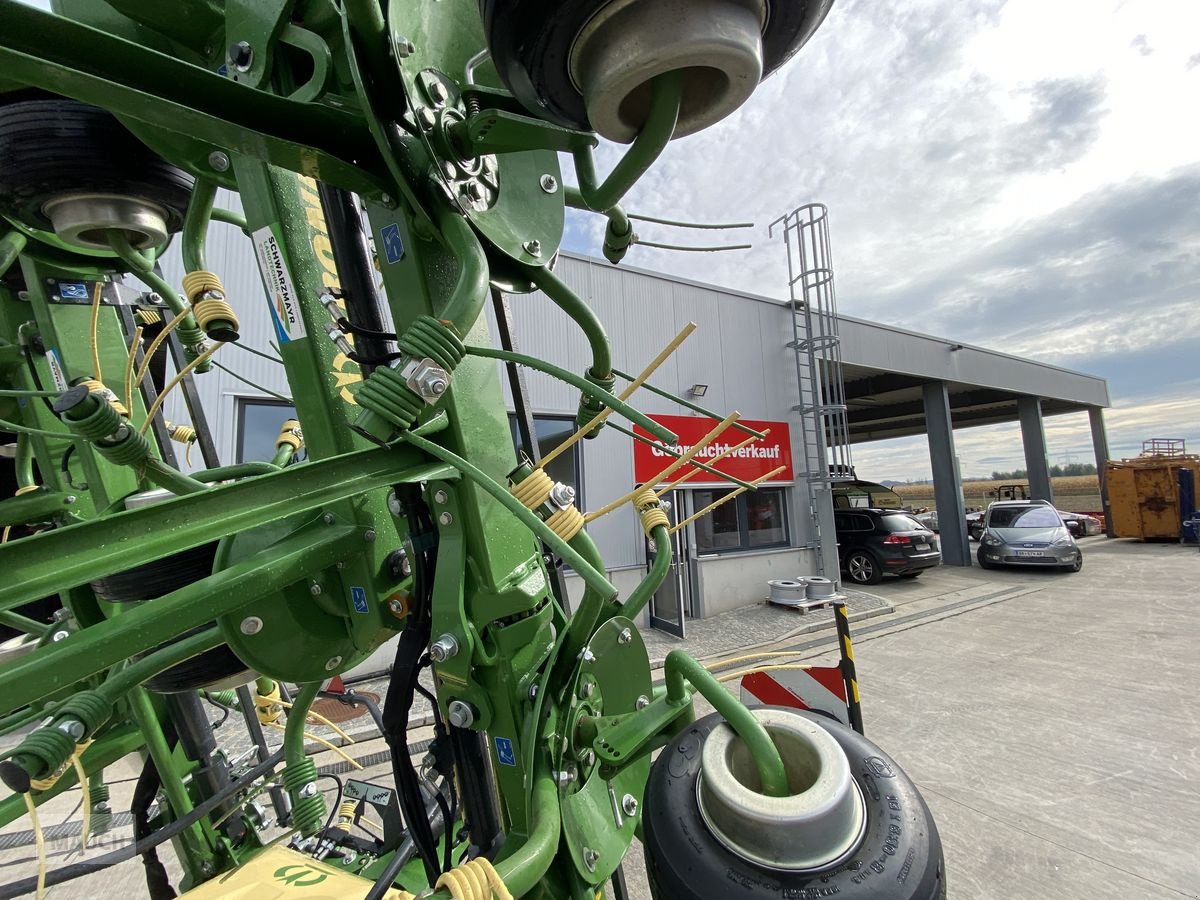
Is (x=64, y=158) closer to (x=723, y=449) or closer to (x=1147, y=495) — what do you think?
(x=723, y=449)

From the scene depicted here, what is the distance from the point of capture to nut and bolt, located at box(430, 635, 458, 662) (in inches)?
47.4

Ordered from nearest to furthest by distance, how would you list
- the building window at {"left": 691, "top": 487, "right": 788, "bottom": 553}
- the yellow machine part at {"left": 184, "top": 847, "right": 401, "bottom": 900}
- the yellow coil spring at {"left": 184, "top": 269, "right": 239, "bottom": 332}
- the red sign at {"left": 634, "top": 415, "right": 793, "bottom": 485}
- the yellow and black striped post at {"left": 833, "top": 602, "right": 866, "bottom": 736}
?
the yellow coil spring at {"left": 184, "top": 269, "right": 239, "bottom": 332}
the yellow machine part at {"left": 184, "top": 847, "right": 401, "bottom": 900}
the yellow and black striped post at {"left": 833, "top": 602, "right": 866, "bottom": 736}
the red sign at {"left": 634, "top": 415, "right": 793, "bottom": 485}
the building window at {"left": 691, "top": 487, "right": 788, "bottom": 553}

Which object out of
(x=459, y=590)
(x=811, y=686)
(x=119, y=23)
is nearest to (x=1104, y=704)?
(x=811, y=686)

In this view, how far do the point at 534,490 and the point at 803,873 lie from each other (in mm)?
804

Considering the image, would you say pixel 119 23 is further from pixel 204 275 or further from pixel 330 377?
pixel 330 377

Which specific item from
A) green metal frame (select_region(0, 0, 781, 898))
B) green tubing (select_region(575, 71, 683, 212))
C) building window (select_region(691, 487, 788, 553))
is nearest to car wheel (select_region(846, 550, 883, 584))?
building window (select_region(691, 487, 788, 553))

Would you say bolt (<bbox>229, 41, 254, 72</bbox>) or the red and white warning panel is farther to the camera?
the red and white warning panel

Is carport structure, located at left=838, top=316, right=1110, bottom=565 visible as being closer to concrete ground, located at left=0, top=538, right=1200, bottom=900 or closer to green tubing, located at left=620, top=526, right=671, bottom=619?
concrete ground, located at left=0, top=538, right=1200, bottom=900

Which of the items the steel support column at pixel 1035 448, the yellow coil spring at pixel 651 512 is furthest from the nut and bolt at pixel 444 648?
the steel support column at pixel 1035 448

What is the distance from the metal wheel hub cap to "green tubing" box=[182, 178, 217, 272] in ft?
5.58

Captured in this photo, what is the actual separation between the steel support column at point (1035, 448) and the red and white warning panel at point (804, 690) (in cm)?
1792

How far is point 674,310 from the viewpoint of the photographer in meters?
9.63

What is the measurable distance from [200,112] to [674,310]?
9.04 meters

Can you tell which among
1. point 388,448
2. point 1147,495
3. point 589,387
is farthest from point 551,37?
point 1147,495
